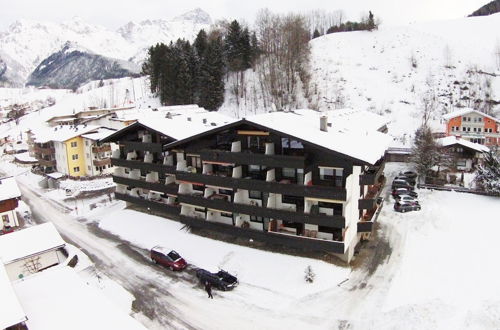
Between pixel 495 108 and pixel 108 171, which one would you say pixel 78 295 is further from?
pixel 495 108

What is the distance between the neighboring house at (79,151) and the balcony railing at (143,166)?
19332 millimetres

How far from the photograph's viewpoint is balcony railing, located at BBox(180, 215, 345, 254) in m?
26.7

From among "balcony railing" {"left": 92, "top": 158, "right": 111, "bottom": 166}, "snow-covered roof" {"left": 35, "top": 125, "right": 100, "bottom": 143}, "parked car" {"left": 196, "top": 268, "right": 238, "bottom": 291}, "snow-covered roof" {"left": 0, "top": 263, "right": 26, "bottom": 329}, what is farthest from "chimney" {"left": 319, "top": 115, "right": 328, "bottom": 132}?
"snow-covered roof" {"left": 35, "top": 125, "right": 100, "bottom": 143}

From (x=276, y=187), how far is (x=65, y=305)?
15827 mm

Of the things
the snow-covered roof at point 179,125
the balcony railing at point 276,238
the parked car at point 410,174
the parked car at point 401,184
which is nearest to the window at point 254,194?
the balcony railing at point 276,238

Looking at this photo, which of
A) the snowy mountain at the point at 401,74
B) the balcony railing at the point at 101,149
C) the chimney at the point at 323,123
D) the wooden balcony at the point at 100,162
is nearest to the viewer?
the chimney at the point at 323,123

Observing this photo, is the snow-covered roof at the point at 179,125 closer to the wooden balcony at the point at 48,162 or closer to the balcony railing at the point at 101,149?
the balcony railing at the point at 101,149

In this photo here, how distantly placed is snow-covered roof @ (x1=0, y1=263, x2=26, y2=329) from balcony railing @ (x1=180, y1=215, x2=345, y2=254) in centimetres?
1691

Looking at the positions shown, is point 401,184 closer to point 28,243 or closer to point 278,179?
point 278,179

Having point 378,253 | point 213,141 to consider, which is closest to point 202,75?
point 213,141

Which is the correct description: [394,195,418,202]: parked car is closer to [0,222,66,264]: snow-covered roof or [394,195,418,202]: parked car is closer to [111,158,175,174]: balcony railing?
[111,158,175,174]: balcony railing

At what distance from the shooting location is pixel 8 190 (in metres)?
39.7

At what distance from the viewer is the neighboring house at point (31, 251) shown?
28594 millimetres

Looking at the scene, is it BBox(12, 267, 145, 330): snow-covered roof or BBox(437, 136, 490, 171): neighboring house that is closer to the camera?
BBox(12, 267, 145, 330): snow-covered roof
